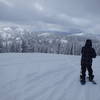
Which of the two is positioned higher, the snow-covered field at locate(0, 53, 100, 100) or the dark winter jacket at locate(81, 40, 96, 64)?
the dark winter jacket at locate(81, 40, 96, 64)

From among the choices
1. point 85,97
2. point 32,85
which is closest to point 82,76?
point 85,97

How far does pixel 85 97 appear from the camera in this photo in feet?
18.8

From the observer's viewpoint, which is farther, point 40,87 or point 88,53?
point 88,53

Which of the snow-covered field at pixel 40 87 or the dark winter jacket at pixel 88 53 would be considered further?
the dark winter jacket at pixel 88 53

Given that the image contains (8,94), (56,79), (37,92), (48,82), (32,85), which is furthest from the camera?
(56,79)

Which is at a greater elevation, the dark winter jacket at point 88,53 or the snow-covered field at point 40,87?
the dark winter jacket at point 88,53

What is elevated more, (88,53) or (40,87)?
(88,53)

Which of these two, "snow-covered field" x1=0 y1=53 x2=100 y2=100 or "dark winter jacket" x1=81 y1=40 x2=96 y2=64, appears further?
"dark winter jacket" x1=81 y1=40 x2=96 y2=64

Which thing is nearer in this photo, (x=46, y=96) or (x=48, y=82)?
(x=46, y=96)

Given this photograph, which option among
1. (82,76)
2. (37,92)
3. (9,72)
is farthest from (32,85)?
(82,76)

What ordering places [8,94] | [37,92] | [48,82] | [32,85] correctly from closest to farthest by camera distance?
[8,94] → [37,92] → [32,85] → [48,82]

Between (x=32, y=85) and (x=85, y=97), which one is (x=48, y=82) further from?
(x=85, y=97)

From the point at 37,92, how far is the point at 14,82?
1.28 m

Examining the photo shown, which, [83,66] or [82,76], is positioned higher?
[83,66]
